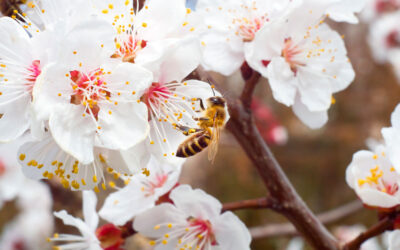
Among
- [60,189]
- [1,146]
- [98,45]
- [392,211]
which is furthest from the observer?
[1,146]

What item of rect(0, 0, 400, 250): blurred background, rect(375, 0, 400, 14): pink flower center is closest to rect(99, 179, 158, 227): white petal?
rect(0, 0, 400, 250): blurred background

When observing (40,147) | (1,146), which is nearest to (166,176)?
(40,147)

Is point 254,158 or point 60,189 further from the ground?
point 254,158

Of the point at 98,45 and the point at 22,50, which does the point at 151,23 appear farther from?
the point at 22,50

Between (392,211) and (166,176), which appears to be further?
(166,176)

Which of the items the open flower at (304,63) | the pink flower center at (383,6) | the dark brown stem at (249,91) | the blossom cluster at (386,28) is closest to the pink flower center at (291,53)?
the open flower at (304,63)

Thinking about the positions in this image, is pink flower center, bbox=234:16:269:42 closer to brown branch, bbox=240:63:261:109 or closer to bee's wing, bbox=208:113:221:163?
brown branch, bbox=240:63:261:109

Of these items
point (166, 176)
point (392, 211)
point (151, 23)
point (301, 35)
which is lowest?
point (392, 211)

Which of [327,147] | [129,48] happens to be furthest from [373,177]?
[327,147]
